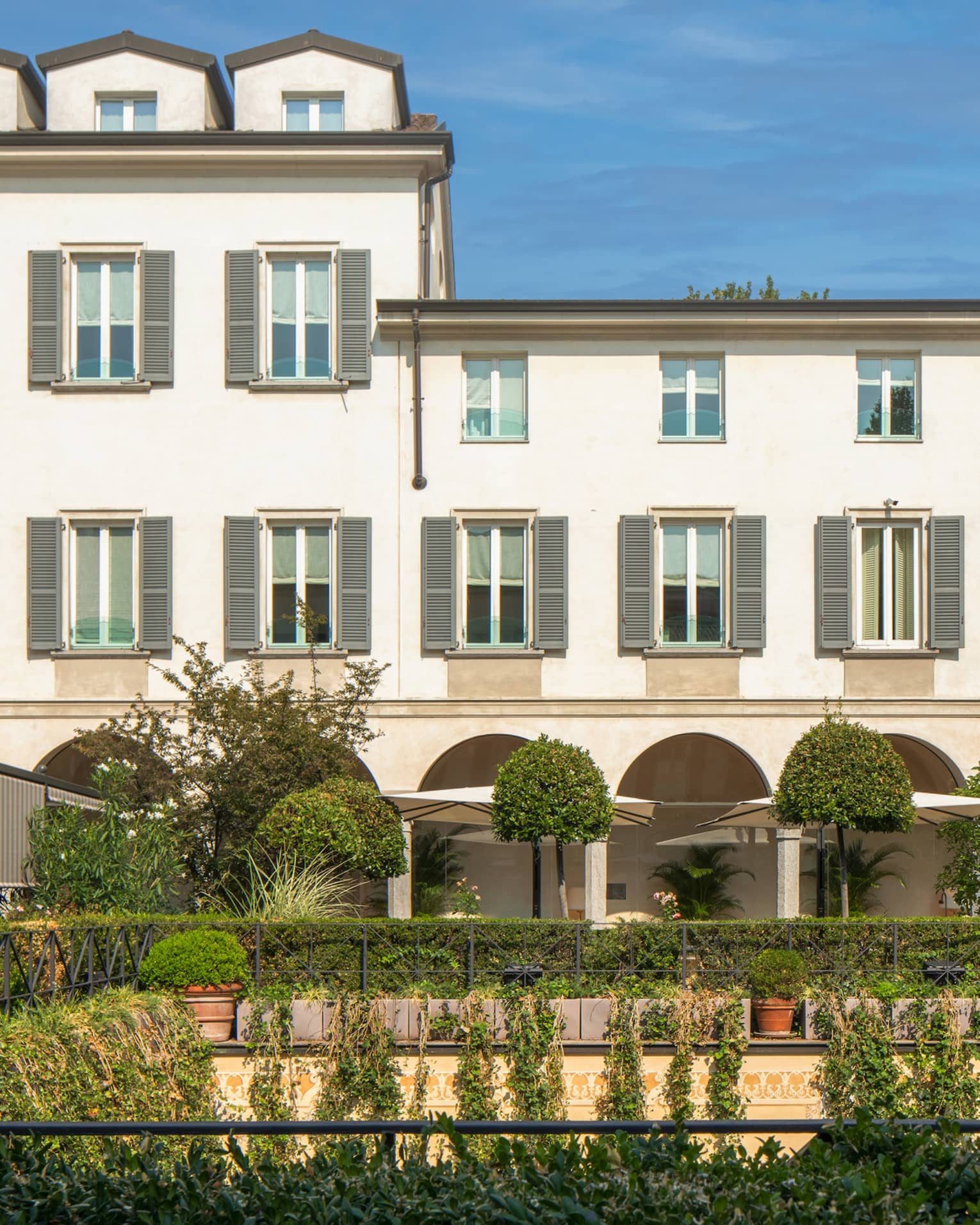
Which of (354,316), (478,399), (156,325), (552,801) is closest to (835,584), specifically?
(478,399)

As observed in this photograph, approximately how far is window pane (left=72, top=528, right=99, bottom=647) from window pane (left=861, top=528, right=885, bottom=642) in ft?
37.5

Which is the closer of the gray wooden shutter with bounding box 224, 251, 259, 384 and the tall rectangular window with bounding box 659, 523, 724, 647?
the gray wooden shutter with bounding box 224, 251, 259, 384

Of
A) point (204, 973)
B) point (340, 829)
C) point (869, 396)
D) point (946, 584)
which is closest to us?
point (204, 973)

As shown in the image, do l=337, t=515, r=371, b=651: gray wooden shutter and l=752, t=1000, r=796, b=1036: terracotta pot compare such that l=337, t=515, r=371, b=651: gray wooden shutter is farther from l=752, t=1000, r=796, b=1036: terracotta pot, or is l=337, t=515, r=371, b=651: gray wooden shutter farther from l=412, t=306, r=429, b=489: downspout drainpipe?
l=752, t=1000, r=796, b=1036: terracotta pot

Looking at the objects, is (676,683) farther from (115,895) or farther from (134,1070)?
(134,1070)

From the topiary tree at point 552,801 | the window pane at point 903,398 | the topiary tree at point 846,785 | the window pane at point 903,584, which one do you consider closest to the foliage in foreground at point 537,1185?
the topiary tree at point 552,801

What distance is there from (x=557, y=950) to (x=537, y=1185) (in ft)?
33.3

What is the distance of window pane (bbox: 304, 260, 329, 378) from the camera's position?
22.4 meters

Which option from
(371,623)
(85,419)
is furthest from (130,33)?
(371,623)

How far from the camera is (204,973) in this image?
44.4ft

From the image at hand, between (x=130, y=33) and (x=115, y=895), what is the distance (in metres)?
14.5

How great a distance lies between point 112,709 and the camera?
21.9 metres

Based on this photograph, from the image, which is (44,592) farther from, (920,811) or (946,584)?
(946,584)

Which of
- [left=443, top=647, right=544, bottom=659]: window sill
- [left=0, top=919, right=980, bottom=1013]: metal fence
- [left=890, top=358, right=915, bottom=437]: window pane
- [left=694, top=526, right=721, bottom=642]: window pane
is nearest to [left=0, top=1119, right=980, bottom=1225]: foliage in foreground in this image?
[left=0, top=919, right=980, bottom=1013]: metal fence
